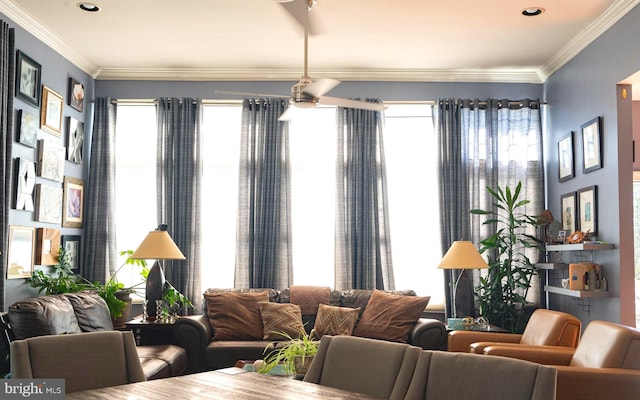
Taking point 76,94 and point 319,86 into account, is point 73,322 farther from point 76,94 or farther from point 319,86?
point 76,94

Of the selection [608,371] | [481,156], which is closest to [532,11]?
[481,156]

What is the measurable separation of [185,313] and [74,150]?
191 cm

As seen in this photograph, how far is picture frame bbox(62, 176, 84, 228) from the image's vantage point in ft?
20.1

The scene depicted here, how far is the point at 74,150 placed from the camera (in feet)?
20.8

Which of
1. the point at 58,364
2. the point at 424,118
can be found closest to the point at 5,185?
the point at 58,364

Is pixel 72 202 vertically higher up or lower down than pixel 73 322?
higher up

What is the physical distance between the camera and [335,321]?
570cm

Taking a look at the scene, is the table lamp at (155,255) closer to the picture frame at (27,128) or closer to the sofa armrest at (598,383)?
the picture frame at (27,128)


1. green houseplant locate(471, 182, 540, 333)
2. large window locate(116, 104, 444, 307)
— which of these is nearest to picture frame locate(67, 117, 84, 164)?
large window locate(116, 104, 444, 307)

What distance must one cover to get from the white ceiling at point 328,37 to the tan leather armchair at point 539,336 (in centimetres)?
229

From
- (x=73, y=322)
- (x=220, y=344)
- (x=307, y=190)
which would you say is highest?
(x=307, y=190)

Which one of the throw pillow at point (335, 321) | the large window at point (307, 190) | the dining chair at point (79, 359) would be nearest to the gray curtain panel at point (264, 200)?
the large window at point (307, 190)

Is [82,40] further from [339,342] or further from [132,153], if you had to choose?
[339,342]

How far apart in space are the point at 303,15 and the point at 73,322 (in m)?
2.79
